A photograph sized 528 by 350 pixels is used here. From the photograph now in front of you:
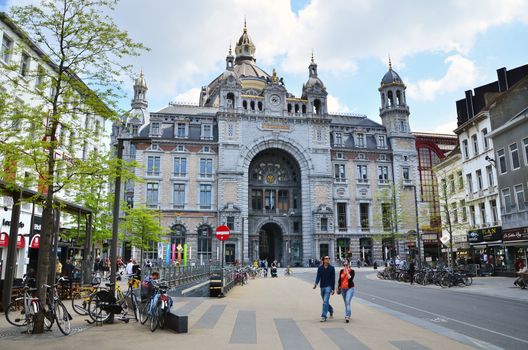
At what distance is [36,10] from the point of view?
1067 cm

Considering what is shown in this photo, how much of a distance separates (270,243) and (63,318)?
5555 centimetres

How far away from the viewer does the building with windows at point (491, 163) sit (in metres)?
32.0

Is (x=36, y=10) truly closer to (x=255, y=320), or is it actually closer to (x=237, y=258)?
(x=255, y=320)

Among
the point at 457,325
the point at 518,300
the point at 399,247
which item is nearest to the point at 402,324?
the point at 457,325

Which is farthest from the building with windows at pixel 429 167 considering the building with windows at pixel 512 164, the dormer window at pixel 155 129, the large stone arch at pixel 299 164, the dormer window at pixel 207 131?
the dormer window at pixel 155 129

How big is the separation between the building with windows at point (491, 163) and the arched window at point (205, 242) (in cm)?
3184

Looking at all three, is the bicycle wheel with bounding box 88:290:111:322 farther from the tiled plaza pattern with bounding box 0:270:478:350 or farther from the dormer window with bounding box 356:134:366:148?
the dormer window with bounding box 356:134:366:148

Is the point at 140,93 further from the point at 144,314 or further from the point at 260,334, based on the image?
the point at 260,334

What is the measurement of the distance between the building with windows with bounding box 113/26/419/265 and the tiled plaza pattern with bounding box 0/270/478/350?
42.6 metres

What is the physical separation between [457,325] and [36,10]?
46.3 ft

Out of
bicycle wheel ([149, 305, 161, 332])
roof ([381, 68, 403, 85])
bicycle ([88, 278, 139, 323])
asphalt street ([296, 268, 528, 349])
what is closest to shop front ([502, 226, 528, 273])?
asphalt street ([296, 268, 528, 349])

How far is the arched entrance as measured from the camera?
203 feet

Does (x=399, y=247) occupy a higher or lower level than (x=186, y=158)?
lower

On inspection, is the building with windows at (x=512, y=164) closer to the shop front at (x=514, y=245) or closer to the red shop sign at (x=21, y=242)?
the shop front at (x=514, y=245)
